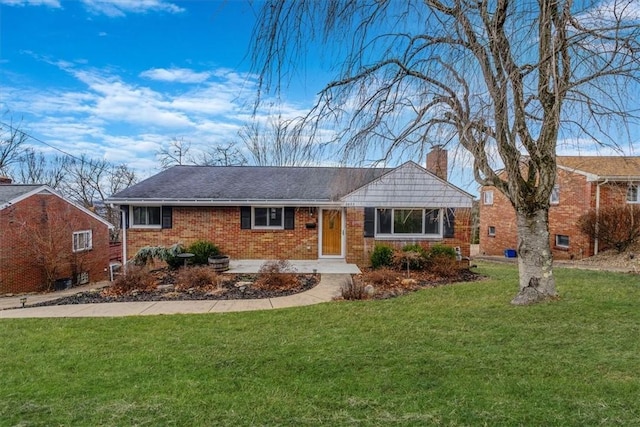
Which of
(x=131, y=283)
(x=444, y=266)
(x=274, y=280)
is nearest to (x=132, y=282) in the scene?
(x=131, y=283)

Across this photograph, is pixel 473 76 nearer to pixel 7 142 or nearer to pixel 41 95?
pixel 41 95

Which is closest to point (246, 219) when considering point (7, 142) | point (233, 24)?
point (233, 24)

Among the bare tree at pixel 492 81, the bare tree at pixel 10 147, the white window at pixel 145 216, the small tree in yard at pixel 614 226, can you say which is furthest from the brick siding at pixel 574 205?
the bare tree at pixel 10 147

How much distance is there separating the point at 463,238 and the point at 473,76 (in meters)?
8.55

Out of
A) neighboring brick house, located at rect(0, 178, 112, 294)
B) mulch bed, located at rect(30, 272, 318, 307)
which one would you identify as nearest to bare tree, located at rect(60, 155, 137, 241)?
neighboring brick house, located at rect(0, 178, 112, 294)

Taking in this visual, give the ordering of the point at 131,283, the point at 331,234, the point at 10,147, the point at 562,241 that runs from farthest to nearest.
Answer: the point at 10,147 → the point at 562,241 → the point at 331,234 → the point at 131,283

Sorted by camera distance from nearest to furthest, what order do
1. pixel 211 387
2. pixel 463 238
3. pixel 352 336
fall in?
pixel 211 387
pixel 352 336
pixel 463 238

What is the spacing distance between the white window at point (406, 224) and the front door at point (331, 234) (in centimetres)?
156

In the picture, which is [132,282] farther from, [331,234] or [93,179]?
[93,179]

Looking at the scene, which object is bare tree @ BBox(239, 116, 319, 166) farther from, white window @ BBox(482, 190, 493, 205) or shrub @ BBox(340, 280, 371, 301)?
white window @ BBox(482, 190, 493, 205)

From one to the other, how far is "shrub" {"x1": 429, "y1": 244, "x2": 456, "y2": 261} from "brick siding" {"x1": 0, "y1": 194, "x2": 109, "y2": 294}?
48.9 ft

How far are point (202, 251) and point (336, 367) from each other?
9343 mm

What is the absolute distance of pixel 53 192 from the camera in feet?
54.7

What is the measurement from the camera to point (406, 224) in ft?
41.8
